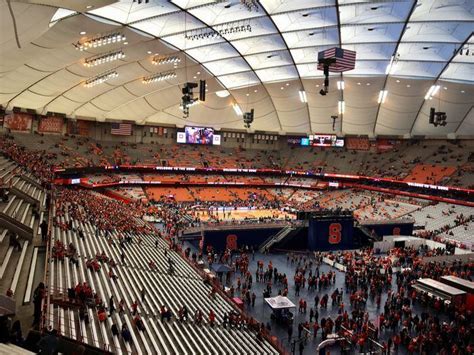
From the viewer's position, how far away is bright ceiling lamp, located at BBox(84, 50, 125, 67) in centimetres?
3706

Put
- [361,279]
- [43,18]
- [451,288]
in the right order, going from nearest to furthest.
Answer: [43,18], [451,288], [361,279]

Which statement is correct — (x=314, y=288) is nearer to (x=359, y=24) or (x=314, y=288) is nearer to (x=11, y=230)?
(x=11, y=230)

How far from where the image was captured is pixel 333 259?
33875mm

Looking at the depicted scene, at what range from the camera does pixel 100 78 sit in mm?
44781

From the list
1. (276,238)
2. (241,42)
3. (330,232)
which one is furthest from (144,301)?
(241,42)

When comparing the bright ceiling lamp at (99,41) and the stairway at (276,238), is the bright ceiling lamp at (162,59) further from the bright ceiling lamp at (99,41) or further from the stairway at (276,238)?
the stairway at (276,238)

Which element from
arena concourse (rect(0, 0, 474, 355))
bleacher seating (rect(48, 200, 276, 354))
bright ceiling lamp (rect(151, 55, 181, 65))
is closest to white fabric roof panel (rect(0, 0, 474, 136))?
arena concourse (rect(0, 0, 474, 355))

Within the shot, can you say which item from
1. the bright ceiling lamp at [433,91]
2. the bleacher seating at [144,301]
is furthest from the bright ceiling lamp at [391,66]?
the bleacher seating at [144,301]

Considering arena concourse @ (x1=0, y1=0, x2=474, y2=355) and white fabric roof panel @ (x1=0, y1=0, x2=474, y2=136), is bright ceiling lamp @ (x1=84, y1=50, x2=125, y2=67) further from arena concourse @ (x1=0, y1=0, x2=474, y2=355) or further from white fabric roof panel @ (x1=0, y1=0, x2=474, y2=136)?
white fabric roof panel @ (x1=0, y1=0, x2=474, y2=136)

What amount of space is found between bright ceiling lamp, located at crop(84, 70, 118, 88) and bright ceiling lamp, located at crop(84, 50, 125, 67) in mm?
5892

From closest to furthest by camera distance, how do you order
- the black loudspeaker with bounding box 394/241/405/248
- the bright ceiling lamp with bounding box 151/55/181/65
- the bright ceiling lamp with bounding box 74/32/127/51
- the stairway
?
1. the bright ceiling lamp with bounding box 74/32/127/51
2. the stairway
3. the black loudspeaker with bounding box 394/241/405/248
4. the bright ceiling lamp with bounding box 151/55/181/65

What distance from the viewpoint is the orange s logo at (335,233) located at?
125 feet

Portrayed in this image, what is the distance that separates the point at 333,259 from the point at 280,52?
2145cm

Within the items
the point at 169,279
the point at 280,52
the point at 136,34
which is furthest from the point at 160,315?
the point at 280,52
